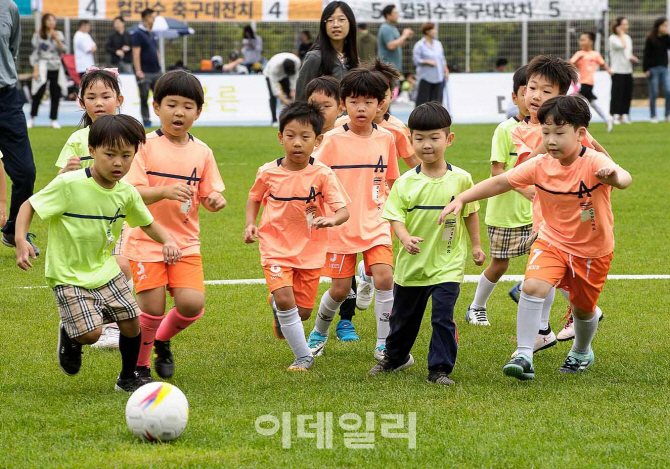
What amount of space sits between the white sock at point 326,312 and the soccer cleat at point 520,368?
4.52 ft

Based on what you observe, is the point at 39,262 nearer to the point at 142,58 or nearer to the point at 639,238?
the point at 639,238

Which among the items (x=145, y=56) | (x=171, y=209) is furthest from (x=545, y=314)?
(x=145, y=56)

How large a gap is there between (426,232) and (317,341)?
4.11ft

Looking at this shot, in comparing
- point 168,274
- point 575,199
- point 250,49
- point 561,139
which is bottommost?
point 168,274

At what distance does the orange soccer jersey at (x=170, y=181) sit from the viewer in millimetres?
5504

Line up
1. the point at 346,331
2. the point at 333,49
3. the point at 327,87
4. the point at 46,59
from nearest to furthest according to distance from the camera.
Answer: the point at 327,87
the point at 346,331
the point at 333,49
the point at 46,59

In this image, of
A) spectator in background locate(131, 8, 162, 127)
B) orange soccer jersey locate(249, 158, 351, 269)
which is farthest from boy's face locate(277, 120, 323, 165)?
spectator in background locate(131, 8, 162, 127)

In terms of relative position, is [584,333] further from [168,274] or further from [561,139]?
[168,274]

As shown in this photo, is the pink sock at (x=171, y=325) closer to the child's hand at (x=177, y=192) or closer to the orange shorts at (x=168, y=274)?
the orange shorts at (x=168, y=274)

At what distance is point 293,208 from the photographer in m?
5.84

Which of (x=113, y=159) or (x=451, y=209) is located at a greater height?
(x=113, y=159)

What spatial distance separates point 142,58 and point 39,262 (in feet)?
42.1

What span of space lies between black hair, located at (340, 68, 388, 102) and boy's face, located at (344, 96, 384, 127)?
0.03m

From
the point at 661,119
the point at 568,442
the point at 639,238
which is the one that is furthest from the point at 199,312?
the point at 661,119
